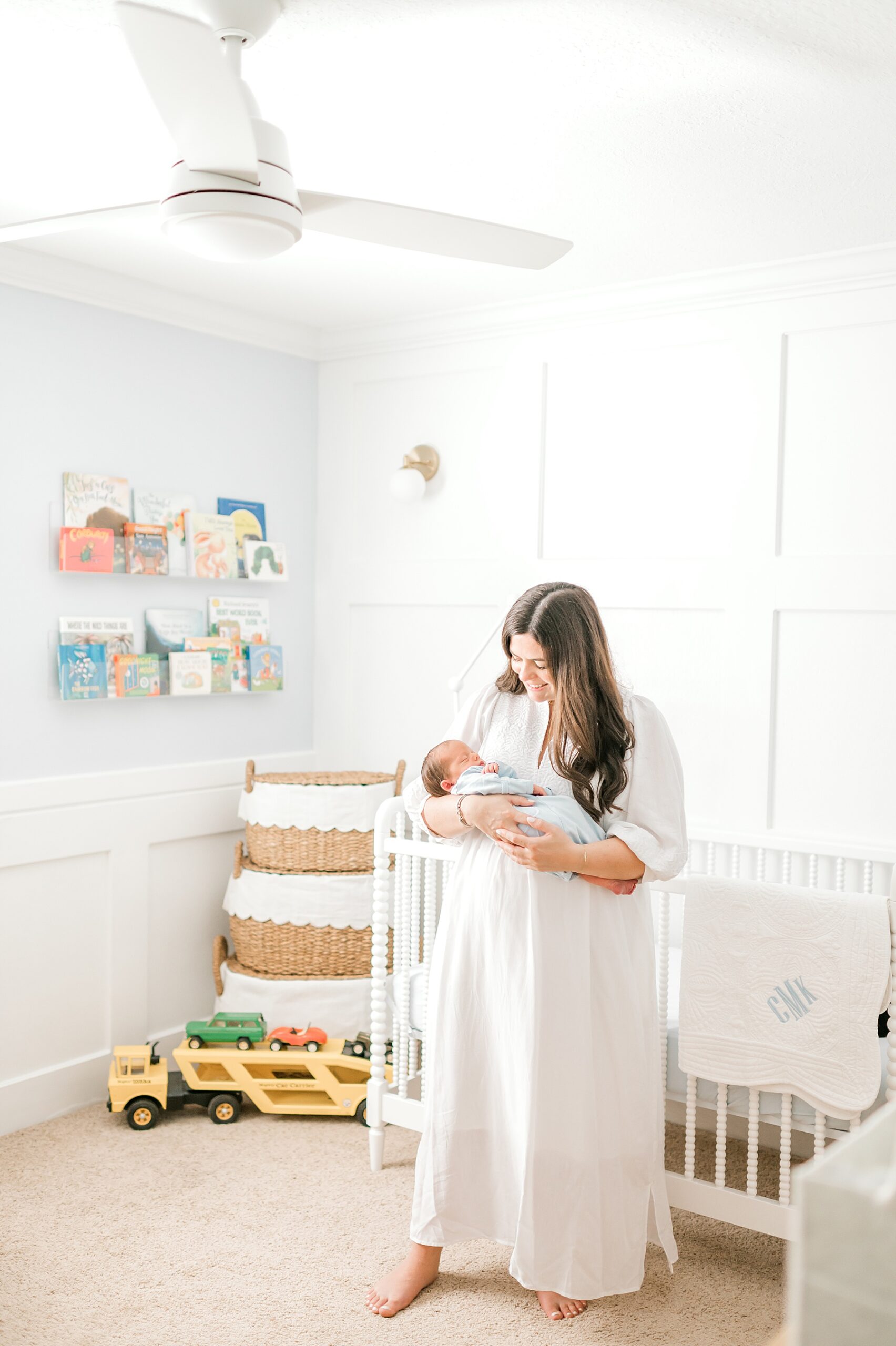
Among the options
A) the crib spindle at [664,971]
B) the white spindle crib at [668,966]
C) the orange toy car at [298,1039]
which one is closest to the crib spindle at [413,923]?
the white spindle crib at [668,966]

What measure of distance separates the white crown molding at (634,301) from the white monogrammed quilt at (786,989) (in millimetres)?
1567

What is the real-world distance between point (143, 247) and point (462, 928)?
1879mm

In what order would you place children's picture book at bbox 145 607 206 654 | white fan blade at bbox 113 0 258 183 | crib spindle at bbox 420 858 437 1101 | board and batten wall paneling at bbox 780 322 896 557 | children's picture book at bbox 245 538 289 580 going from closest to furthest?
1. white fan blade at bbox 113 0 258 183
2. crib spindle at bbox 420 858 437 1101
3. board and batten wall paneling at bbox 780 322 896 557
4. children's picture book at bbox 145 607 206 654
5. children's picture book at bbox 245 538 289 580

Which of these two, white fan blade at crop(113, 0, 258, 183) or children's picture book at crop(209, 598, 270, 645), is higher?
white fan blade at crop(113, 0, 258, 183)

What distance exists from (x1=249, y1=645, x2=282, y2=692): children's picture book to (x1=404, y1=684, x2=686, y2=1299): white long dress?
1.61m

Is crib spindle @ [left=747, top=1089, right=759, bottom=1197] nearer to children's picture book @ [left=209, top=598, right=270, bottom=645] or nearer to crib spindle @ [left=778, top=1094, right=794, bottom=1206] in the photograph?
crib spindle @ [left=778, top=1094, right=794, bottom=1206]

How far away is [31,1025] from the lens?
2.99 m

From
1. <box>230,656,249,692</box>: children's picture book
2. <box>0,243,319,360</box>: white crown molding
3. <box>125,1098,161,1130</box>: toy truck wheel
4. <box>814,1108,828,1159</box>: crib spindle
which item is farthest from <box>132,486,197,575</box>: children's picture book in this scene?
<box>814,1108,828,1159</box>: crib spindle

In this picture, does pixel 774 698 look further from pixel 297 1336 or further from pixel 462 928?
pixel 297 1336

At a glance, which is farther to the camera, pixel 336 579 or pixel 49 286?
pixel 336 579

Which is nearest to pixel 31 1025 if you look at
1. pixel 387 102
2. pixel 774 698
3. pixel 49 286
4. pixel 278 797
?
pixel 278 797

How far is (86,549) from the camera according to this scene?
3.03m

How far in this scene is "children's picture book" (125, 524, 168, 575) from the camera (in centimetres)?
315

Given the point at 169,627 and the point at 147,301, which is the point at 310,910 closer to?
the point at 169,627
